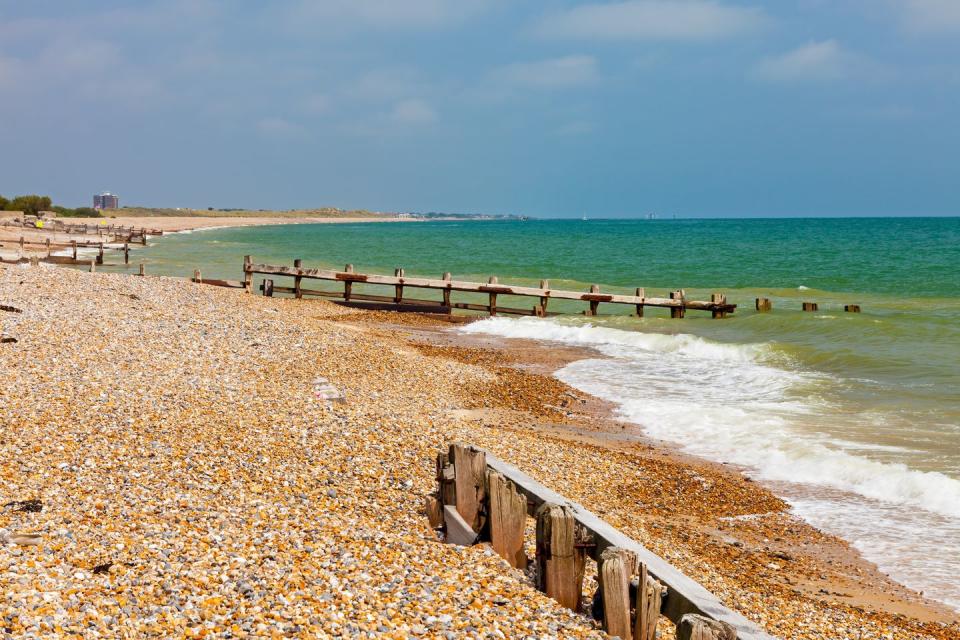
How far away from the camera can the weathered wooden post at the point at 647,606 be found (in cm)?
479

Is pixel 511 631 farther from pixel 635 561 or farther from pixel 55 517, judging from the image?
pixel 55 517

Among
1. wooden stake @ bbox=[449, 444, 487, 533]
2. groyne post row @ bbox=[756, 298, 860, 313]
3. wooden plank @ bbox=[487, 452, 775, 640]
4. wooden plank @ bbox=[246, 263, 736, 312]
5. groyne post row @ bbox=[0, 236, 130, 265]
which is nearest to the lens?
wooden plank @ bbox=[487, 452, 775, 640]

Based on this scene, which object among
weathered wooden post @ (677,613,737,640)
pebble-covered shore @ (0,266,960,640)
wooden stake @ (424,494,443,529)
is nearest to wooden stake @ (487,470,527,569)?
pebble-covered shore @ (0,266,960,640)

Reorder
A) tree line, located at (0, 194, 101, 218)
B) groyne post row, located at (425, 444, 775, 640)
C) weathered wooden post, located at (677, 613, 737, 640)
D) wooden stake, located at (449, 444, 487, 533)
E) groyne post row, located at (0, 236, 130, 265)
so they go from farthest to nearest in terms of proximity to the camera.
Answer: tree line, located at (0, 194, 101, 218)
groyne post row, located at (0, 236, 130, 265)
wooden stake, located at (449, 444, 487, 533)
groyne post row, located at (425, 444, 775, 640)
weathered wooden post, located at (677, 613, 737, 640)

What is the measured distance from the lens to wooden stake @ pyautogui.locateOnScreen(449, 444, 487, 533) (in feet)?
20.7

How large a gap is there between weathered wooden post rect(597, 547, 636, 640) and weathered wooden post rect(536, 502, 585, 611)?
41 cm

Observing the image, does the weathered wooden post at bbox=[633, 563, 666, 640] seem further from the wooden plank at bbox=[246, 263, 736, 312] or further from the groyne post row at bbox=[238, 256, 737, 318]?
the wooden plank at bbox=[246, 263, 736, 312]

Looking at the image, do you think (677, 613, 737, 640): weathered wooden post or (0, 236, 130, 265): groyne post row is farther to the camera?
(0, 236, 130, 265): groyne post row

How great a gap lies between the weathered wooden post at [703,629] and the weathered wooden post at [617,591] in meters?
0.52

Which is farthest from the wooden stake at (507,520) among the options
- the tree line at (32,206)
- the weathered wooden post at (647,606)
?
the tree line at (32,206)

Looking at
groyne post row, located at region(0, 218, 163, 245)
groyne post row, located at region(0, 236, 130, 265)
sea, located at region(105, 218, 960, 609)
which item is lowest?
sea, located at region(105, 218, 960, 609)

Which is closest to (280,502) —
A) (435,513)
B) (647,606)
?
(435,513)

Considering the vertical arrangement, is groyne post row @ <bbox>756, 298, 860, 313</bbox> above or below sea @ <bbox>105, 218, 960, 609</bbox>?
above

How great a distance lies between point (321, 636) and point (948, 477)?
7911mm
